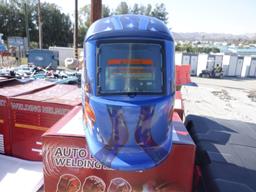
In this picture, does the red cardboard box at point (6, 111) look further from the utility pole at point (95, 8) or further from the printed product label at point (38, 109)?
the utility pole at point (95, 8)

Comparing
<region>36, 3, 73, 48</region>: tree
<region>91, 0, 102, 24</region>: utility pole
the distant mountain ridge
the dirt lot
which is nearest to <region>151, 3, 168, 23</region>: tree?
<region>36, 3, 73, 48</region>: tree

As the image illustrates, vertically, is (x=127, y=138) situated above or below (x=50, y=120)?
above

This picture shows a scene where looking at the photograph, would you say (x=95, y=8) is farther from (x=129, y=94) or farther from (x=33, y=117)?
(x=129, y=94)

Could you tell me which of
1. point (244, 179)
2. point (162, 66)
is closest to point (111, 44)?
point (162, 66)

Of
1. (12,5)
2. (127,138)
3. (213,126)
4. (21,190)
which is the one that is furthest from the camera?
(12,5)

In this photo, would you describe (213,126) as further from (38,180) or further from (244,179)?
(38,180)

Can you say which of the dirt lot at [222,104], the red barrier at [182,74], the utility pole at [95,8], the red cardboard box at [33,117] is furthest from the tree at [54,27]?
the red cardboard box at [33,117]

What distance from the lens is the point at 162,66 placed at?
2.27 m

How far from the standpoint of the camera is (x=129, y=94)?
2.18 metres

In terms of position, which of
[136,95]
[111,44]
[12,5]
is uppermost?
[12,5]

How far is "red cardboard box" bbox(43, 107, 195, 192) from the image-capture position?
2410mm

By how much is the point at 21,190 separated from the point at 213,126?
2898 mm

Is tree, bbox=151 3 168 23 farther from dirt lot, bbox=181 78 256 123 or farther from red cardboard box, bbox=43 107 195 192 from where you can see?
red cardboard box, bbox=43 107 195 192

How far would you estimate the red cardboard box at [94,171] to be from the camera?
2410mm
